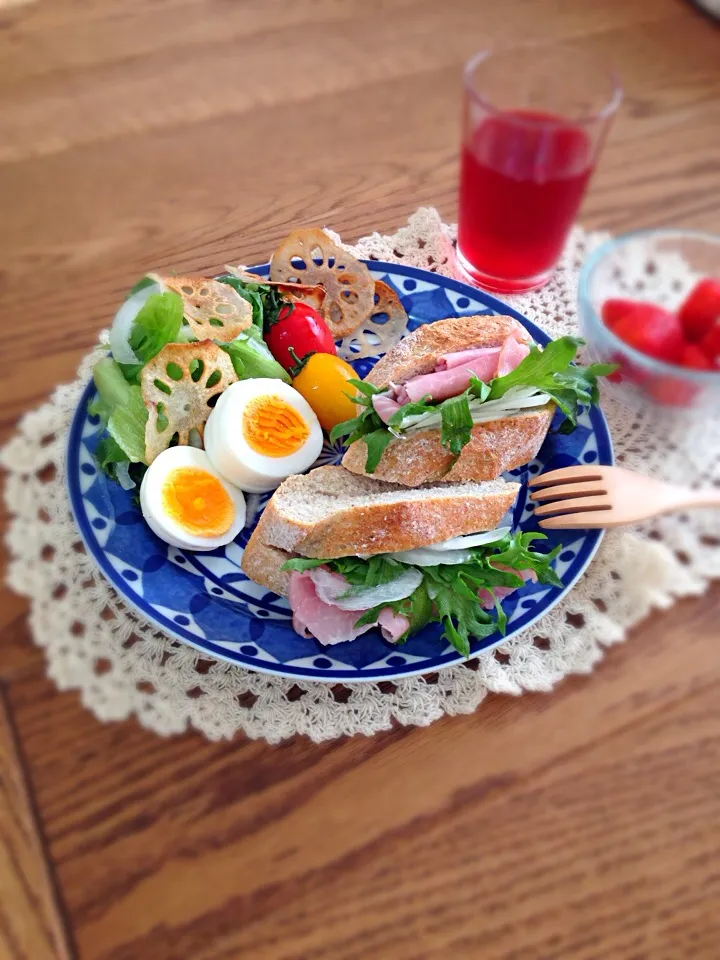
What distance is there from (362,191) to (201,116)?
63cm

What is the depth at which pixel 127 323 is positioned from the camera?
5.80 feet

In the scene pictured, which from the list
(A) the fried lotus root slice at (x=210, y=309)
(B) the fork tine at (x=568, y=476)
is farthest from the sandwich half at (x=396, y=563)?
(A) the fried lotus root slice at (x=210, y=309)

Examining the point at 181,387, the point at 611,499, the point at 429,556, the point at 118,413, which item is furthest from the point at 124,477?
the point at 611,499

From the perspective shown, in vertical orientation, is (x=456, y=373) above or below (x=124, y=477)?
above

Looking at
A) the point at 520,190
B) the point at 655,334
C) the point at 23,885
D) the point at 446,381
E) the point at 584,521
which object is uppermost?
the point at 520,190

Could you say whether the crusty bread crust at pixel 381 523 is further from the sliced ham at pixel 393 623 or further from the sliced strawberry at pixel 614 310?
the sliced strawberry at pixel 614 310

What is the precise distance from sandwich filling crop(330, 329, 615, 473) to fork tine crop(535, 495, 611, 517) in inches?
8.5

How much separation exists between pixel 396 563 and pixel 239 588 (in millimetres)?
346

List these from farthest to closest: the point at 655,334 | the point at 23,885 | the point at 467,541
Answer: the point at 655,334 → the point at 467,541 → the point at 23,885

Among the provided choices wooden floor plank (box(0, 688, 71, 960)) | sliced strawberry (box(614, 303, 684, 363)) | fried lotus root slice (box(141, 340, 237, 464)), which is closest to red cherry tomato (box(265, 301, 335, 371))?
fried lotus root slice (box(141, 340, 237, 464))

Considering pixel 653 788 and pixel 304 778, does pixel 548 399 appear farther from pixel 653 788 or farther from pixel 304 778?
pixel 304 778

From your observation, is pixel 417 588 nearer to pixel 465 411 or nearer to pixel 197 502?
pixel 465 411

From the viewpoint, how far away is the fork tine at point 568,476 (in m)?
1.59

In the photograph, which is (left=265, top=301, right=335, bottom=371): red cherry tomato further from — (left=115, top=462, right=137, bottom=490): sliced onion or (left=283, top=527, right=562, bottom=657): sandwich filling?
(left=283, top=527, right=562, bottom=657): sandwich filling
